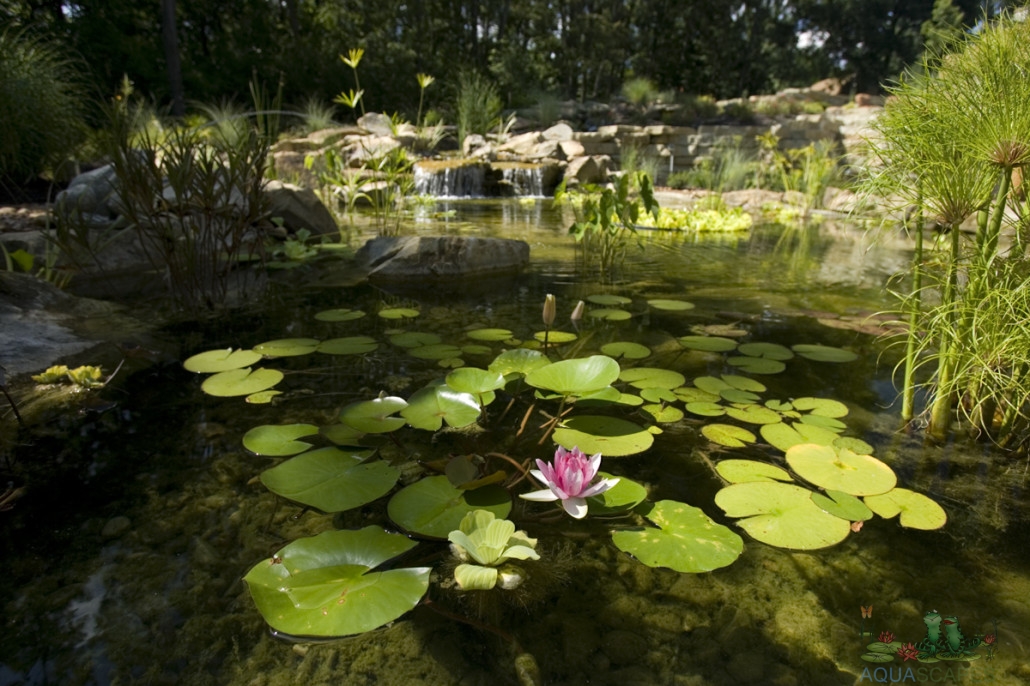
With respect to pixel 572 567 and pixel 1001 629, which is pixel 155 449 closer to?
pixel 572 567

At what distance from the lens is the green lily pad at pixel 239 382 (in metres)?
1.82

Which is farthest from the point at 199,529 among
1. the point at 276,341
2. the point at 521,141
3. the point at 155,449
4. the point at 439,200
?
the point at 521,141

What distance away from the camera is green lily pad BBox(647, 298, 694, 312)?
3.00 metres

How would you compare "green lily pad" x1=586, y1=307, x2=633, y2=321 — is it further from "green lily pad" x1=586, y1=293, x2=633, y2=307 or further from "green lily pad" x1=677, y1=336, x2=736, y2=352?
"green lily pad" x1=677, y1=336, x2=736, y2=352

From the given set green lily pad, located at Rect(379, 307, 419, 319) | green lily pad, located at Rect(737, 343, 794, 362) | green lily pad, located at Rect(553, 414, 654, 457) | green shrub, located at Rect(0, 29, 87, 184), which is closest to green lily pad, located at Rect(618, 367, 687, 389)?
green lily pad, located at Rect(553, 414, 654, 457)

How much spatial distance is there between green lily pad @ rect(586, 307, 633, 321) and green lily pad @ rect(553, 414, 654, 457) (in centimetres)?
118

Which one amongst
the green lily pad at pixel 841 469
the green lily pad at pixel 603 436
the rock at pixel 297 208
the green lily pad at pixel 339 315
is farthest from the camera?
the rock at pixel 297 208

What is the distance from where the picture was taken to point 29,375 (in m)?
1.89

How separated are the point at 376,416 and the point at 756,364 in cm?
149

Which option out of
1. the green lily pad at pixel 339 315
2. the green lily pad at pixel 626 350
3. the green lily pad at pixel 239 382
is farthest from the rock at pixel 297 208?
the green lily pad at pixel 626 350

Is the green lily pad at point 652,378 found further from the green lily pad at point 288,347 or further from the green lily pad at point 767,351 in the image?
the green lily pad at point 288,347

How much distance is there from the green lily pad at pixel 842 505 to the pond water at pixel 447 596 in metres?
0.04

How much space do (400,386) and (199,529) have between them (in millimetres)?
828
